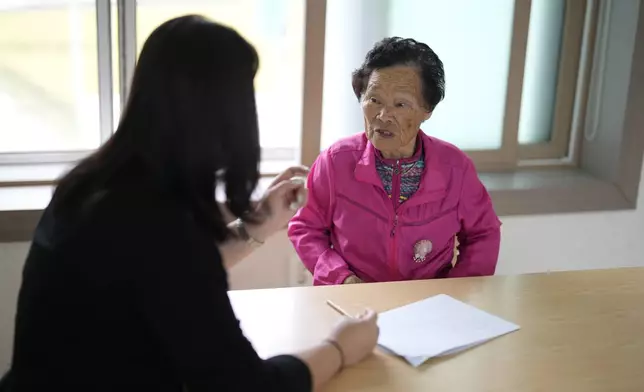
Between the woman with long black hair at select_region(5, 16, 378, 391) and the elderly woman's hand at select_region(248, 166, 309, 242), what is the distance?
0.39m

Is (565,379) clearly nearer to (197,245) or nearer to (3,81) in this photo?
(197,245)

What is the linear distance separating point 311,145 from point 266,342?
1.00 metres

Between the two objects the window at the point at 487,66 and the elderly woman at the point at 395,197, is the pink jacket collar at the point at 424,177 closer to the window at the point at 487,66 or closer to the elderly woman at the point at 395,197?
the elderly woman at the point at 395,197

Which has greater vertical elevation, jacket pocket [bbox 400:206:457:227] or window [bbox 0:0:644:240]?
window [bbox 0:0:644:240]

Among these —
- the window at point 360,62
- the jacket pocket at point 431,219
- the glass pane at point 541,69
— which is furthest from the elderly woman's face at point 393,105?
the glass pane at point 541,69

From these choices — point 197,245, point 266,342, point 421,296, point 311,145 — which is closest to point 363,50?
point 311,145

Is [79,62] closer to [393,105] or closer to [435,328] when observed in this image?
[393,105]

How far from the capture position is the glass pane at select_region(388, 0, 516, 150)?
2307mm

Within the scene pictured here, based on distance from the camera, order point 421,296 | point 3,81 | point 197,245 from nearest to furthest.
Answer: point 197,245 < point 421,296 < point 3,81

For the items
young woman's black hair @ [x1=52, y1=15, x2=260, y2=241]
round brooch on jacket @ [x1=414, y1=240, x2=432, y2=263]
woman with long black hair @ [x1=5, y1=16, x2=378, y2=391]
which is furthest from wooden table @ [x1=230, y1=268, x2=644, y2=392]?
young woman's black hair @ [x1=52, y1=15, x2=260, y2=241]

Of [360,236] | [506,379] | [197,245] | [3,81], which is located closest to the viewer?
[197,245]

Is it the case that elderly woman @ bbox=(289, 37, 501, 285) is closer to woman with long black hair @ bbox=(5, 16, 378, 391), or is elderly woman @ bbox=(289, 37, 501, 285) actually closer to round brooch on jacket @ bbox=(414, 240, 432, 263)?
round brooch on jacket @ bbox=(414, 240, 432, 263)

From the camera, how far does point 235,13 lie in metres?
2.26

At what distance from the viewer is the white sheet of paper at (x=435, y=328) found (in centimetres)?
129
